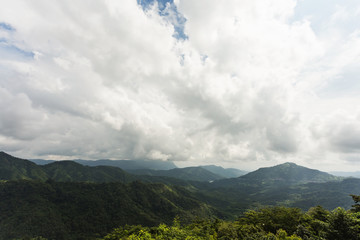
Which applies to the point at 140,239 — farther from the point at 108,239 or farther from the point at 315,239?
the point at 108,239

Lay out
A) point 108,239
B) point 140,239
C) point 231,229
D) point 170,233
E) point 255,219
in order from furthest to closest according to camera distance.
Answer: point 108,239, point 255,219, point 231,229, point 170,233, point 140,239

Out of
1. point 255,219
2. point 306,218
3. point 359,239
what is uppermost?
point 359,239

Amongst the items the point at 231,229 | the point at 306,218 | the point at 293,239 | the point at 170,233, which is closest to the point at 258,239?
the point at 293,239

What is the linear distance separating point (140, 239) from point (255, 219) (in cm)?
4872

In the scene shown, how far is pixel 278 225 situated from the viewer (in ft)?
172

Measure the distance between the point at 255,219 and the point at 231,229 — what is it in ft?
77.6

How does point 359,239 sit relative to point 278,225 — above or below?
above

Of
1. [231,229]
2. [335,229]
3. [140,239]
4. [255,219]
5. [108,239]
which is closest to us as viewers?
[335,229]

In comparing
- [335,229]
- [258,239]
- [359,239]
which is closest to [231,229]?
[258,239]

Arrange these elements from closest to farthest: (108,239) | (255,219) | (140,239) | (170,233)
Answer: (140,239) → (170,233) → (255,219) → (108,239)

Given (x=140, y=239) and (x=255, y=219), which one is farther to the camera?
(x=255, y=219)

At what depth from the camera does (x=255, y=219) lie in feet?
208

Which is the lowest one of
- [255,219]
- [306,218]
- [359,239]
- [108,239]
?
[108,239]

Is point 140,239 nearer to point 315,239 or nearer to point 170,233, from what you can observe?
point 170,233
